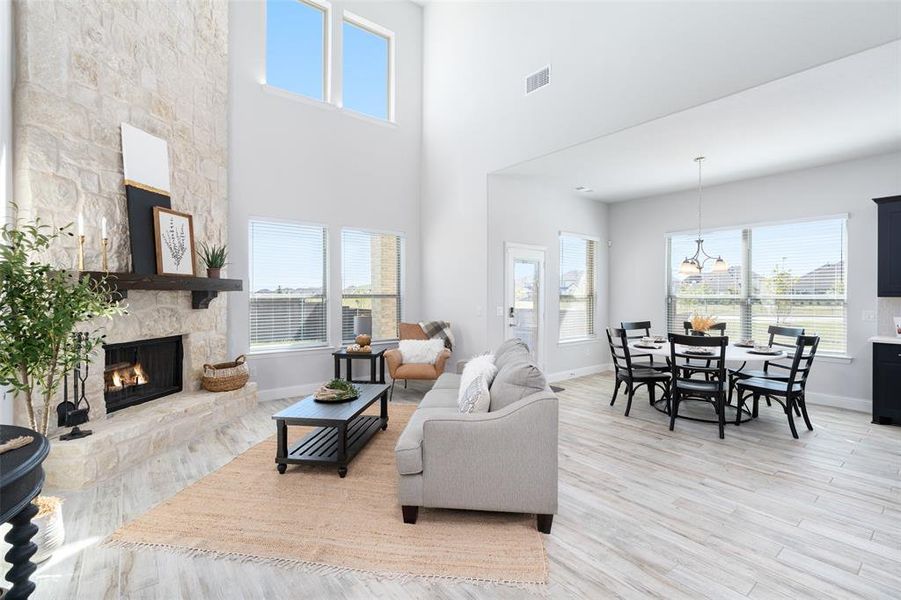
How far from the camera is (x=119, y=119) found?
3.57 m

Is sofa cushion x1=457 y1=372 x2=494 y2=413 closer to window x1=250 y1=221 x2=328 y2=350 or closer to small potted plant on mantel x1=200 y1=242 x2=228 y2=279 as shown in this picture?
small potted plant on mantel x1=200 y1=242 x2=228 y2=279

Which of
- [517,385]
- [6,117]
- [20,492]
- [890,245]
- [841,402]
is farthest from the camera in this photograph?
[841,402]

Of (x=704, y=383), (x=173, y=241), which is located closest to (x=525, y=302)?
(x=704, y=383)

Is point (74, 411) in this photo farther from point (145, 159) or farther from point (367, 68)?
point (367, 68)

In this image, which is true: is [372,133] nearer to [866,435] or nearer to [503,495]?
[503,495]

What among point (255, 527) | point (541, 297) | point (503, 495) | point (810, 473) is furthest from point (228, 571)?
point (541, 297)

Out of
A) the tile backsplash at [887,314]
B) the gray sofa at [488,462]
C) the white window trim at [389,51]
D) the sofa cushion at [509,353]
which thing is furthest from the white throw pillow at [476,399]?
the tile backsplash at [887,314]

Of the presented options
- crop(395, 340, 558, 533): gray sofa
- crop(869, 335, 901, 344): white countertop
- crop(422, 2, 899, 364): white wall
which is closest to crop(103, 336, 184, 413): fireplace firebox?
crop(395, 340, 558, 533): gray sofa

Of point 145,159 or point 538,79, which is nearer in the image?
point 145,159

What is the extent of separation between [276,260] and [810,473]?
5.69 m

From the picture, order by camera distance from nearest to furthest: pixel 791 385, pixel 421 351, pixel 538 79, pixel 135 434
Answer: pixel 135 434 → pixel 791 385 → pixel 538 79 → pixel 421 351

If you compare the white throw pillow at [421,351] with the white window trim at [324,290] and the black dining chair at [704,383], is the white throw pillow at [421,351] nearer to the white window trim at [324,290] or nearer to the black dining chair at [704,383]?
the white window trim at [324,290]

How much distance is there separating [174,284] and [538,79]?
4.36 meters

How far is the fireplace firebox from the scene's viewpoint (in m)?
3.61
